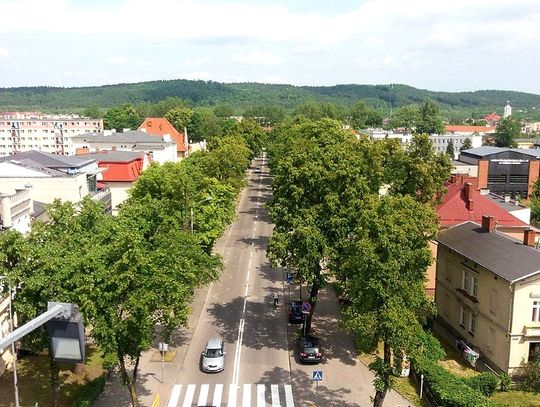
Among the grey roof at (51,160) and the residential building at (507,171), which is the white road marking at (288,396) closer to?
the grey roof at (51,160)

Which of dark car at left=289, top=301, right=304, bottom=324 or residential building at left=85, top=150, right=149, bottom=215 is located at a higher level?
residential building at left=85, top=150, right=149, bottom=215

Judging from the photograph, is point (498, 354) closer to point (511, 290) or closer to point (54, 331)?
point (511, 290)

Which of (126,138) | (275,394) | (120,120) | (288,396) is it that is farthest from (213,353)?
(120,120)

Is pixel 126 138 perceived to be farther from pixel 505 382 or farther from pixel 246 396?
pixel 505 382

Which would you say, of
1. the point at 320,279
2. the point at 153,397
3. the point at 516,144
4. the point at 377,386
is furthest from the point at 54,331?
the point at 516,144

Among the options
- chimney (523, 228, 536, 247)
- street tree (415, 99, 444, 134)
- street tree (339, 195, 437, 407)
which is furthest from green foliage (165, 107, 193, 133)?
street tree (339, 195, 437, 407)

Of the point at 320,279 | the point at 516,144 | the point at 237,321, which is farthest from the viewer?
the point at 516,144

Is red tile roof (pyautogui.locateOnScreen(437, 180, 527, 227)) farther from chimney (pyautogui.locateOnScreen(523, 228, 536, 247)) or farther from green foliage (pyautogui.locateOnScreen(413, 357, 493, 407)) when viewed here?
green foliage (pyautogui.locateOnScreen(413, 357, 493, 407))
